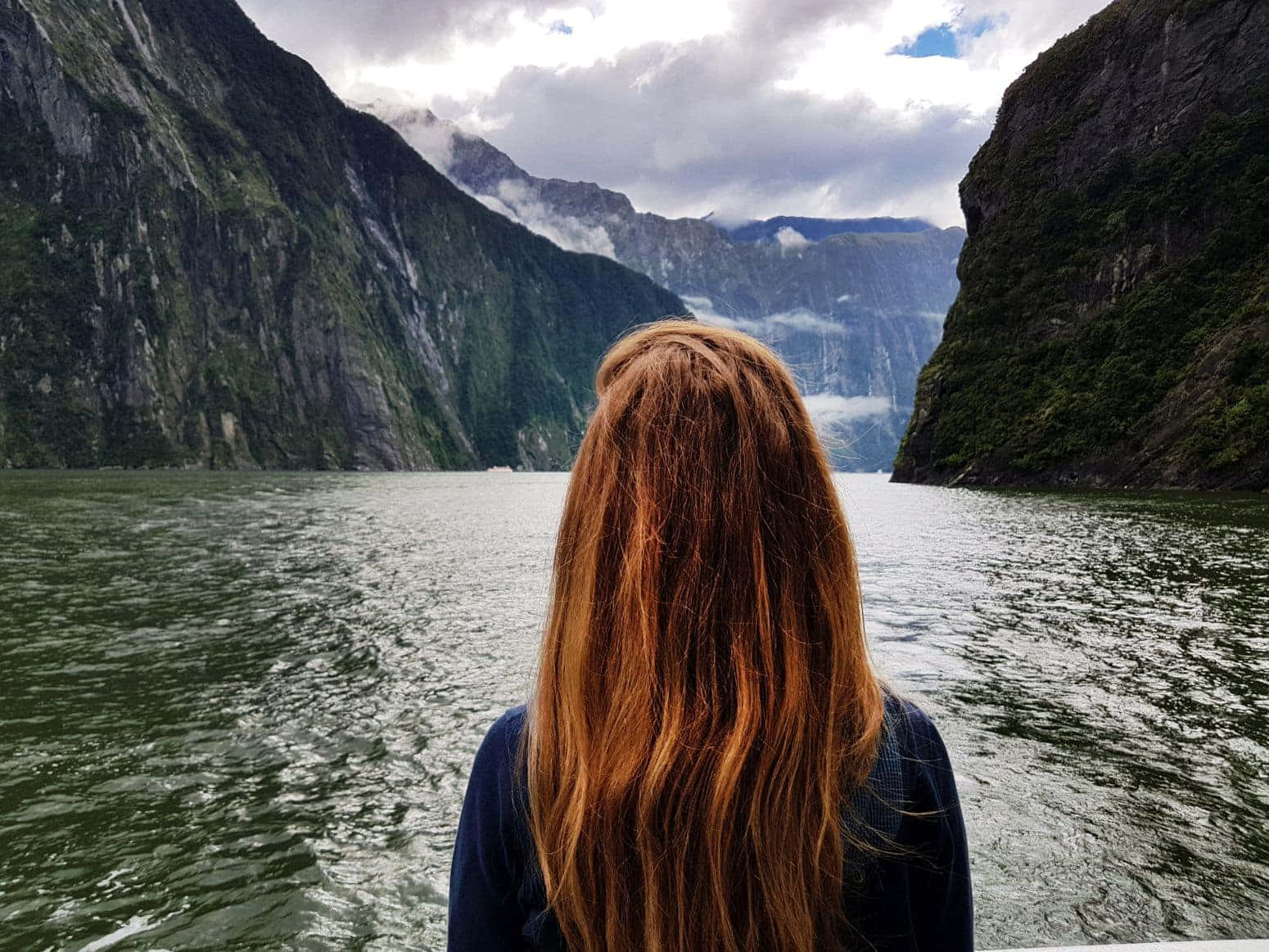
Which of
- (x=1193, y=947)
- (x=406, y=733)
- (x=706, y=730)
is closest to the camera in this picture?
(x=706, y=730)

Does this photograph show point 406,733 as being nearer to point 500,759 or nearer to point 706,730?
point 500,759

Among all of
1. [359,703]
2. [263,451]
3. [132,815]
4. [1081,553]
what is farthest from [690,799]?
[263,451]

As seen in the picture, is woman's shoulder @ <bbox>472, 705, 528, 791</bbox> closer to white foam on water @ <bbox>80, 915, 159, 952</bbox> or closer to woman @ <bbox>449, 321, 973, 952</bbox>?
woman @ <bbox>449, 321, 973, 952</bbox>

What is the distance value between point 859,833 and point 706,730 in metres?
0.43

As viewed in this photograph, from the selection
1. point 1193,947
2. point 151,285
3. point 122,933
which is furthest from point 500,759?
point 151,285

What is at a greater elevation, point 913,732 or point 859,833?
point 913,732

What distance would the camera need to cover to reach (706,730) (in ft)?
4.88

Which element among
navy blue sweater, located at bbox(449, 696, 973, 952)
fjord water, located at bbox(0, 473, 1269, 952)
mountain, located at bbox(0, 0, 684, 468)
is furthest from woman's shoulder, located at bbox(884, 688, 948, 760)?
mountain, located at bbox(0, 0, 684, 468)

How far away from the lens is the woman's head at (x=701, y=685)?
1.46 m

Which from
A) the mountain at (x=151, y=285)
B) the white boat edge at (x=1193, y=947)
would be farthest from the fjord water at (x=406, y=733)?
the mountain at (x=151, y=285)

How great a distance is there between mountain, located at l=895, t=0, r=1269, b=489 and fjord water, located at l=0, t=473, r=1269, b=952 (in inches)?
1802

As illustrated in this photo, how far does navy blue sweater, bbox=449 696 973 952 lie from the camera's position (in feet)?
5.19

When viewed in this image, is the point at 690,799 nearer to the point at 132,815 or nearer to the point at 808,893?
the point at 808,893

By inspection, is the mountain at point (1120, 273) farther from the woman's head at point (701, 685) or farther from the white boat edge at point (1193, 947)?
the woman's head at point (701, 685)
